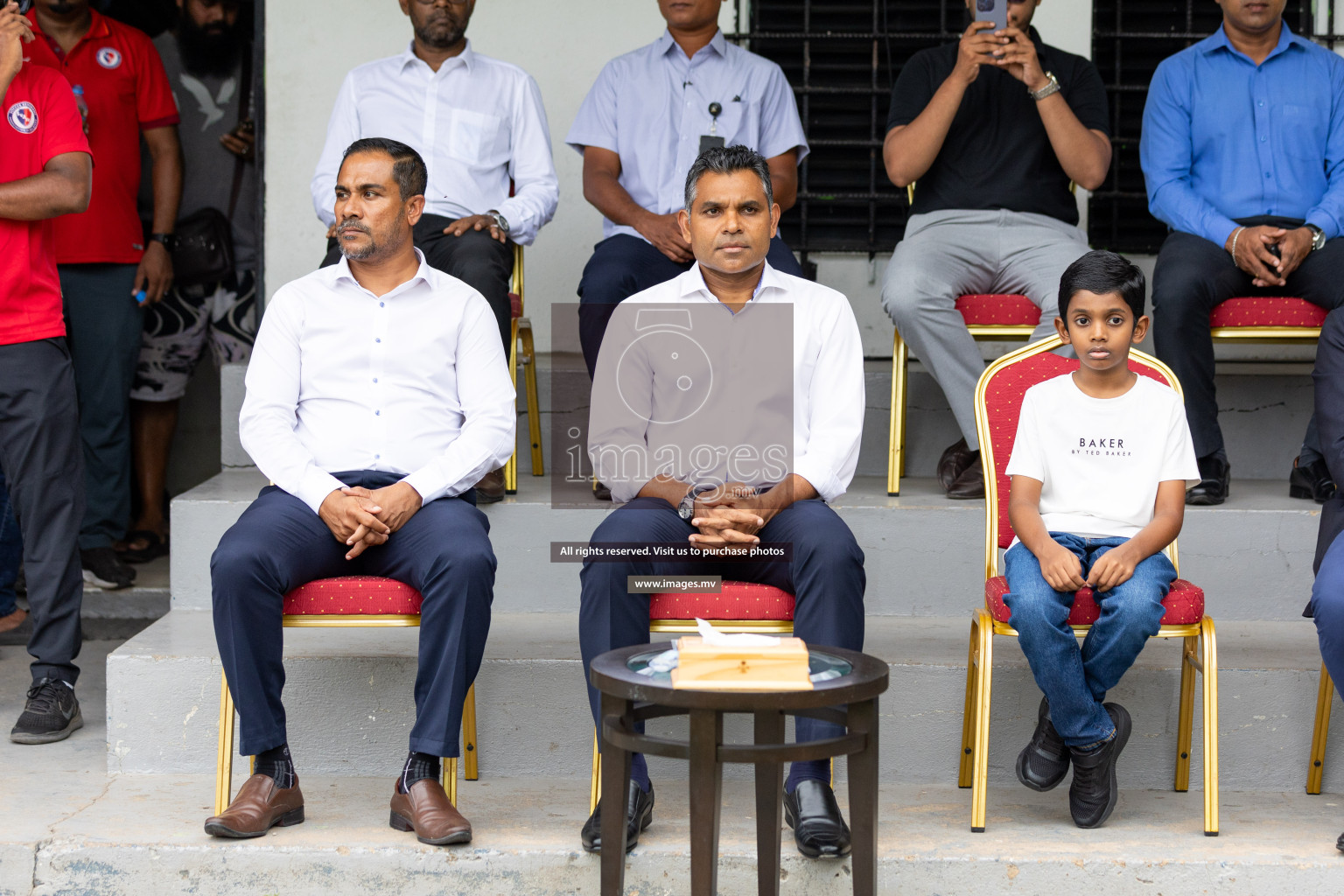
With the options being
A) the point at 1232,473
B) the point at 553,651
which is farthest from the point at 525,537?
the point at 1232,473

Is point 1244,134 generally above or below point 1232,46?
below

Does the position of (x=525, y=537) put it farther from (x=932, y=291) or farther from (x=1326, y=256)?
(x=1326, y=256)

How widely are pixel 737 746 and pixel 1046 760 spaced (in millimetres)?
1096

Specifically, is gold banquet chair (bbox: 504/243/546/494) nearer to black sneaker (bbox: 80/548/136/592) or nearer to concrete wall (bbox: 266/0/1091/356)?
concrete wall (bbox: 266/0/1091/356)

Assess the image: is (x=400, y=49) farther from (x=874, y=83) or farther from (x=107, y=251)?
(x=874, y=83)

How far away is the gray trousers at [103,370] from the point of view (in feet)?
13.8

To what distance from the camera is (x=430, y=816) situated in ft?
8.48

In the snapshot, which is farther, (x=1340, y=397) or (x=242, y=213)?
(x=242, y=213)

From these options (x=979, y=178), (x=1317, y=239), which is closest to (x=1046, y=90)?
(x=979, y=178)

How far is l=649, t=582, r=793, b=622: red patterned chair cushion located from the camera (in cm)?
263

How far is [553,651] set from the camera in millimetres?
3148

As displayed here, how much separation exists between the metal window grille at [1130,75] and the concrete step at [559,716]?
2.00 meters

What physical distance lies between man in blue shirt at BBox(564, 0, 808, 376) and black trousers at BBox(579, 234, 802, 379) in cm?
19

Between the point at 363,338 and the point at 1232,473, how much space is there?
9.21 ft
